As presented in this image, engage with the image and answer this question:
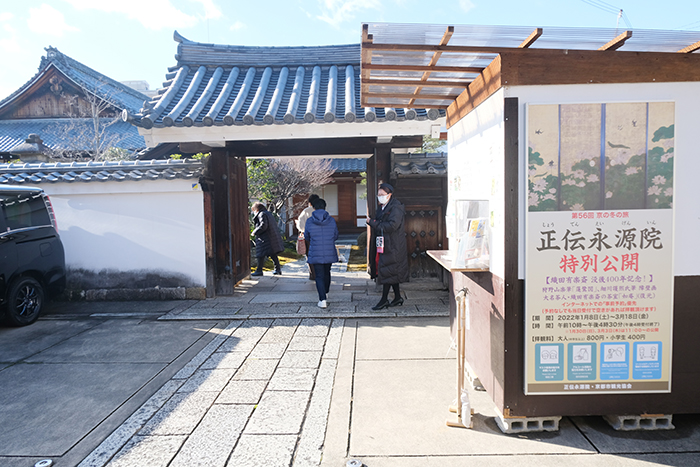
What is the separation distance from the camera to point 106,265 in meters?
7.91

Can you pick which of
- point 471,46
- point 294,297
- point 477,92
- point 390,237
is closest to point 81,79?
point 294,297

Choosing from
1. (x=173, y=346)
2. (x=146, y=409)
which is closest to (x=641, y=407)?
(x=146, y=409)

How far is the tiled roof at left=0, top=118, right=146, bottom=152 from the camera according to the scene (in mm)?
17062

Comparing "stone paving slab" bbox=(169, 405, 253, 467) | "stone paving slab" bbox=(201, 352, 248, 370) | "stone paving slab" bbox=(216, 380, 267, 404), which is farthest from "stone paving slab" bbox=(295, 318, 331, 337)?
"stone paving slab" bbox=(169, 405, 253, 467)

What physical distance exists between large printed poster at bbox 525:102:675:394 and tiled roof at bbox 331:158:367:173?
1591cm

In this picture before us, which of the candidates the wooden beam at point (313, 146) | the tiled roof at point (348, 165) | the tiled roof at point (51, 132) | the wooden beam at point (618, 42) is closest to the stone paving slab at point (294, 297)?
the wooden beam at point (313, 146)

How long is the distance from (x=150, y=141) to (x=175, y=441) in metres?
5.58

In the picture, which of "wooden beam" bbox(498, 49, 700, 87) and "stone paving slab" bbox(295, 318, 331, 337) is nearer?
"wooden beam" bbox(498, 49, 700, 87)

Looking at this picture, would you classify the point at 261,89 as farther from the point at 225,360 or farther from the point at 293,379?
the point at 293,379

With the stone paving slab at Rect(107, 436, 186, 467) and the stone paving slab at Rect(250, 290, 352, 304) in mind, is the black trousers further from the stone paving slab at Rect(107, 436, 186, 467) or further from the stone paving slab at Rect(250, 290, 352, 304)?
the stone paving slab at Rect(107, 436, 186, 467)

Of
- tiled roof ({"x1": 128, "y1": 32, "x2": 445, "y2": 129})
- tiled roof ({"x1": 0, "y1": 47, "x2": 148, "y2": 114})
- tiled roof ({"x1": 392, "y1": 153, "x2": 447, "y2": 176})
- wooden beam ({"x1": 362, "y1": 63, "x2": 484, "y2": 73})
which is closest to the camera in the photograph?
wooden beam ({"x1": 362, "y1": 63, "x2": 484, "y2": 73})

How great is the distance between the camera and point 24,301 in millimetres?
6434

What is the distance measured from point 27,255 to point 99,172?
2.00 metres

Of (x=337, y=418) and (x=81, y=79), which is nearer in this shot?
(x=337, y=418)
